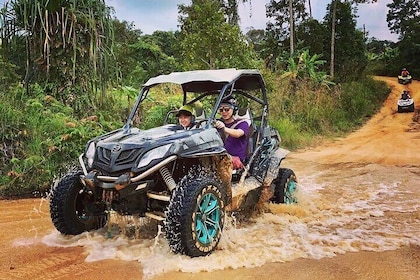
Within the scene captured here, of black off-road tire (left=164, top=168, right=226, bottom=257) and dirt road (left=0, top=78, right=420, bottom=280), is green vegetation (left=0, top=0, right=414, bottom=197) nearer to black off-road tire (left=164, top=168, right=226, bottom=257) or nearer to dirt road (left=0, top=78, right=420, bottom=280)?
dirt road (left=0, top=78, right=420, bottom=280)

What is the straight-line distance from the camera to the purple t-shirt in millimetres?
5461

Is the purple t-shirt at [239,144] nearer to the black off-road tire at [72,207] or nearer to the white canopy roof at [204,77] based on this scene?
the white canopy roof at [204,77]

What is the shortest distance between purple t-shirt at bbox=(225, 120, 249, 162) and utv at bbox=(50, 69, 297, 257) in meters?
0.08

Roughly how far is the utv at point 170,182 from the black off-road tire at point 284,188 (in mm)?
489

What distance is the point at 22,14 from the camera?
7.99 metres

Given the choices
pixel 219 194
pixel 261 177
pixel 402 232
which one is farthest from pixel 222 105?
pixel 402 232

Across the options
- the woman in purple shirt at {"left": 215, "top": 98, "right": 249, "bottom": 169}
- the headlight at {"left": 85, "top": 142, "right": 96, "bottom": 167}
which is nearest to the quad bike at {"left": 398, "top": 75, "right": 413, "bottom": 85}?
the woman in purple shirt at {"left": 215, "top": 98, "right": 249, "bottom": 169}

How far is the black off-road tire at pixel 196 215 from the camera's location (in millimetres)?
3887

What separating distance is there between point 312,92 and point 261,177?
12.3 meters

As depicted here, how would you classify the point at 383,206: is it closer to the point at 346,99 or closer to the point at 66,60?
the point at 66,60

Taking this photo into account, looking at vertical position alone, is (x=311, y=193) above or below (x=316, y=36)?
below

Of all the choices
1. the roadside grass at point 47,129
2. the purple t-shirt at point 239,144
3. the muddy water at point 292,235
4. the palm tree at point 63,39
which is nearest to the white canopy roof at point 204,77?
the purple t-shirt at point 239,144

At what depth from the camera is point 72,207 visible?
472 centimetres

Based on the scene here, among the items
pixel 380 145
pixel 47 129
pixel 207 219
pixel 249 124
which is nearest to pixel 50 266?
A: pixel 207 219
